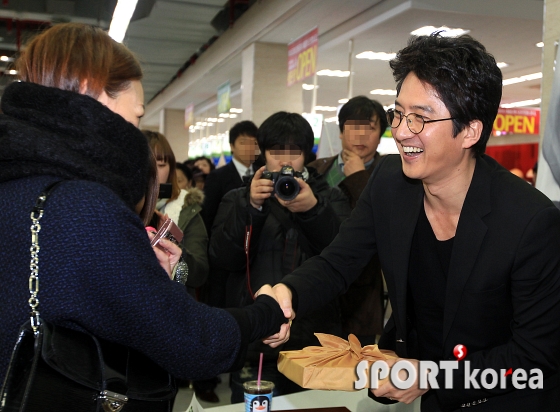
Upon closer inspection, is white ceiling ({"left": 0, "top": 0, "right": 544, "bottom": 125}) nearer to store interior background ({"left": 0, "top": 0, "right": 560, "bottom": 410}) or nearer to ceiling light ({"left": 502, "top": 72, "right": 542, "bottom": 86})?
store interior background ({"left": 0, "top": 0, "right": 560, "bottom": 410})

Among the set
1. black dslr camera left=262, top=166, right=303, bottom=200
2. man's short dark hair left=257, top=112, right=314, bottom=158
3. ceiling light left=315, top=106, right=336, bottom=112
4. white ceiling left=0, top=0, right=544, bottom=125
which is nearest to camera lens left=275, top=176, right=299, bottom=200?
black dslr camera left=262, top=166, right=303, bottom=200

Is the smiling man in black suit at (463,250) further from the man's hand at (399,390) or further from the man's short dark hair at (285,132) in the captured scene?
the man's short dark hair at (285,132)

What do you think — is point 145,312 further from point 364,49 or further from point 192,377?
point 364,49

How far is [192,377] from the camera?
1271 millimetres

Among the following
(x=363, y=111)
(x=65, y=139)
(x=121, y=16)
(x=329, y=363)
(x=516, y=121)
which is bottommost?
(x=329, y=363)

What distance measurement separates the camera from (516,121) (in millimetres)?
15359

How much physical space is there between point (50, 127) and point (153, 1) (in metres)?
7.96

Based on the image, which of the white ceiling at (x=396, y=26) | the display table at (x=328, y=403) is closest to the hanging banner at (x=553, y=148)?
the display table at (x=328, y=403)

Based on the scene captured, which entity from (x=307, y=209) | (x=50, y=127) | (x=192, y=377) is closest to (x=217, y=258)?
(x=307, y=209)

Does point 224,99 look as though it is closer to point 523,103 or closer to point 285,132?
point 285,132

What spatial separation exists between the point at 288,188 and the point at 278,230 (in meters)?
0.27

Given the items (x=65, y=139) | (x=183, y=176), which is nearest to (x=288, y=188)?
(x=65, y=139)

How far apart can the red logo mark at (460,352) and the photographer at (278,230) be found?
2.94 feet

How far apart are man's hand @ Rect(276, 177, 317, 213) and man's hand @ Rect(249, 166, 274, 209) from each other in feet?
0.21
